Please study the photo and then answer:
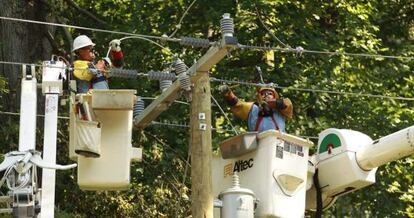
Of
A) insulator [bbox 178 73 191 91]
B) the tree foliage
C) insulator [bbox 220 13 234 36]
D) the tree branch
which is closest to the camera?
insulator [bbox 220 13 234 36]

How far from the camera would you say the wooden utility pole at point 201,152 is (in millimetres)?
11820

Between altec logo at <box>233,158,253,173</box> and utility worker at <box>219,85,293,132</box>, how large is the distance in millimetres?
559

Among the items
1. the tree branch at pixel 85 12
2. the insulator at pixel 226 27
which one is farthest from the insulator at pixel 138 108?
the tree branch at pixel 85 12

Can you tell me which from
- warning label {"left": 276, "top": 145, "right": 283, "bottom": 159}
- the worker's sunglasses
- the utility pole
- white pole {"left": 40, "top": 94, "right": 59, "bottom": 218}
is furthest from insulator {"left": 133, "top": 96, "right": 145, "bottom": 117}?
white pole {"left": 40, "top": 94, "right": 59, "bottom": 218}

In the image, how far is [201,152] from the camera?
12031 mm

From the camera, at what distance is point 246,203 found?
1098cm

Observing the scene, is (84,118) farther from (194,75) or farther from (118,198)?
(118,198)

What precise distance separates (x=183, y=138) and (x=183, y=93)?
5091 mm

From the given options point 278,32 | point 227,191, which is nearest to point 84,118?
point 227,191

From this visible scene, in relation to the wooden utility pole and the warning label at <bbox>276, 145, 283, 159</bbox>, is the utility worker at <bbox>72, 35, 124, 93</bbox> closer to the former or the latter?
the wooden utility pole

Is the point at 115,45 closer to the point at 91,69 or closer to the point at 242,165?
the point at 91,69

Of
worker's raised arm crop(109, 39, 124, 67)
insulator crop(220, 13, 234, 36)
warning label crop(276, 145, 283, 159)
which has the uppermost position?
insulator crop(220, 13, 234, 36)

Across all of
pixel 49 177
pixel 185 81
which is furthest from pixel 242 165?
pixel 49 177

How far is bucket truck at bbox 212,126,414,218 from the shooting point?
1173cm
